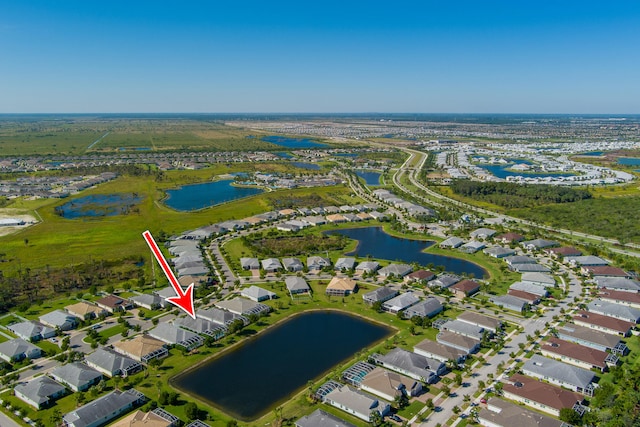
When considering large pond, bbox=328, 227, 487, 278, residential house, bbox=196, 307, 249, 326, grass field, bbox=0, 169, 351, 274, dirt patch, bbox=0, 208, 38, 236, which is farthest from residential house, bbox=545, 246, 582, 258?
dirt patch, bbox=0, 208, 38, 236

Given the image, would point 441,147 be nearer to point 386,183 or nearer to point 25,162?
point 386,183

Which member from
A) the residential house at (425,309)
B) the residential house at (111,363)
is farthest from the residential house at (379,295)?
the residential house at (111,363)


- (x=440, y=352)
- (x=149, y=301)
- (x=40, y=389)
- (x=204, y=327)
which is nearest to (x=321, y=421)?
(x=440, y=352)

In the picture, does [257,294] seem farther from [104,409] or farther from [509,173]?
[509,173]

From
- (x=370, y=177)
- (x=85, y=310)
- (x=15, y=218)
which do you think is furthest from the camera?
(x=370, y=177)

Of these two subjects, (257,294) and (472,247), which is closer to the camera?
(257,294)

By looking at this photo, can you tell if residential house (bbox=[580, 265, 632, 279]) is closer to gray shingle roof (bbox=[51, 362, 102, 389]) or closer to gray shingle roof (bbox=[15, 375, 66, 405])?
gray shingle roof (bbox=[51, 362, 102, 389])
